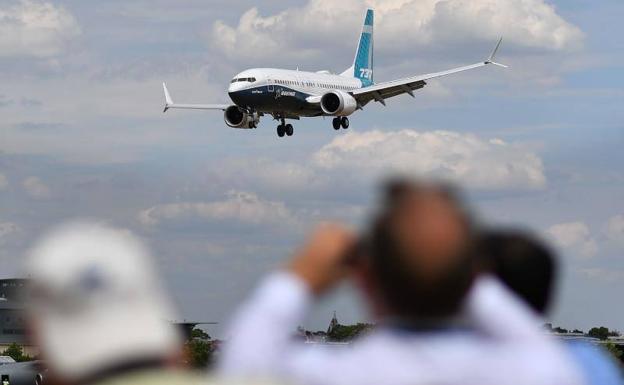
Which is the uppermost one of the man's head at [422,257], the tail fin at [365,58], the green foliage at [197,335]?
the tail fin at [365,58]

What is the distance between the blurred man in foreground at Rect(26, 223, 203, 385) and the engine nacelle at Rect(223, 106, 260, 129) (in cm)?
9120

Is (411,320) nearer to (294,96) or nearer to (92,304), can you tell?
(92,304)

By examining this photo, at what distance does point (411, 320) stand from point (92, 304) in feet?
3.14

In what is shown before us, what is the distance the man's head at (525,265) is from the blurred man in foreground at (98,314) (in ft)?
4.00

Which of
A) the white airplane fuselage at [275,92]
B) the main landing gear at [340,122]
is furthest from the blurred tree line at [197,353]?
the main landing gear at [340,122]

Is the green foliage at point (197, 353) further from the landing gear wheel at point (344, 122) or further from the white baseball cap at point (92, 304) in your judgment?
the landing gear wheel at point (344, 122)

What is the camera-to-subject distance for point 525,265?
5305 millimetres

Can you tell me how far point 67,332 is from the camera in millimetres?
4359

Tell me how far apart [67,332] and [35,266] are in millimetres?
205

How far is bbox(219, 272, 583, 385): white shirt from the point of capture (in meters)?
4.51

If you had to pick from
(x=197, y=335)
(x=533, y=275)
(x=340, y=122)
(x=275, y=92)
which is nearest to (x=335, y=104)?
(x=340, y=122)

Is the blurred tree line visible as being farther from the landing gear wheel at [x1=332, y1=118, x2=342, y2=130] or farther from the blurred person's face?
the landing gear wheel at [x1=332, y1=118, x2=342, y2=130]

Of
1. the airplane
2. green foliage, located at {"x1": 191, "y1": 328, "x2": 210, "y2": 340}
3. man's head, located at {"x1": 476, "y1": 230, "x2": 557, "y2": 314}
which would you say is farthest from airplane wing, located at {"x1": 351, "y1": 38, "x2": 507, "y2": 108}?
man's head, located at {"x1": 476, "y1": 230, "x2": 557, "y2": 314}

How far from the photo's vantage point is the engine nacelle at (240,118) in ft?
314
